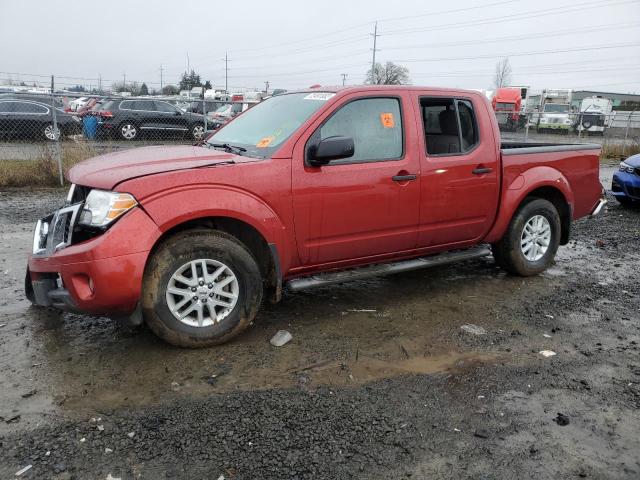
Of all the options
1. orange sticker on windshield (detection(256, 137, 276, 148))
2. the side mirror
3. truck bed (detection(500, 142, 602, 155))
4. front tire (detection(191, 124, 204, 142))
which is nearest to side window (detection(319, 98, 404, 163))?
the side mirror

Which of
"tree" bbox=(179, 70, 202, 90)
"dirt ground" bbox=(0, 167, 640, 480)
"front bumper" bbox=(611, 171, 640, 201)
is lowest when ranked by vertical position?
"dirt ground" bbox=(0, 167, 640, 480)

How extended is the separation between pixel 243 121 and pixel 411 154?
153cm

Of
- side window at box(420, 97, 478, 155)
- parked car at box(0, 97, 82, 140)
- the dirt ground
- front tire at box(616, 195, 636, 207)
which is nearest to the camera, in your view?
the dirt ground

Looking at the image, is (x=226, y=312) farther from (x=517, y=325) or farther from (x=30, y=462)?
(x=517, y=325)

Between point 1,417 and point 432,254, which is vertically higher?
point 432,254

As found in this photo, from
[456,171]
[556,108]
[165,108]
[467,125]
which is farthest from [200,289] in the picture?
[556,108]

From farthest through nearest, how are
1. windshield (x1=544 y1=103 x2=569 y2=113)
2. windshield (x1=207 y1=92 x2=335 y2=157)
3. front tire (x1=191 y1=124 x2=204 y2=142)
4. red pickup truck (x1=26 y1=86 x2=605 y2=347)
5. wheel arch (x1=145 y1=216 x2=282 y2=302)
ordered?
windshield (x1=544 y1=103 x2=569 y2=113)
front tire (x1=191 y1=124 x2=204 y2=142)
windshield (x1=207 y1=92 x2=335 y2=157)
wheel arch (x1=145 y1=216 x2=282 y2=302)
red pickup truck (x1=26 y1=86 x2=605 y2=347)

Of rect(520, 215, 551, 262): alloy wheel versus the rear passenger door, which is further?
rect(520, 215, 551, 262): alloy wheel

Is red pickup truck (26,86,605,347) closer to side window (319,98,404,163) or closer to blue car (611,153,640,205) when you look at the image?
side window (319,98,404,163)

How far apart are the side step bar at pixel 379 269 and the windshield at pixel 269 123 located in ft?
3.27

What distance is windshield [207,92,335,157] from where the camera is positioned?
13.5ft

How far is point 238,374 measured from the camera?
3.45 meters

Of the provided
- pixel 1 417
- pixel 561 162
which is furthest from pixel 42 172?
pixel 561 162

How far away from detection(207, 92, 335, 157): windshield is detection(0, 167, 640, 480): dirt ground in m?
1.41
